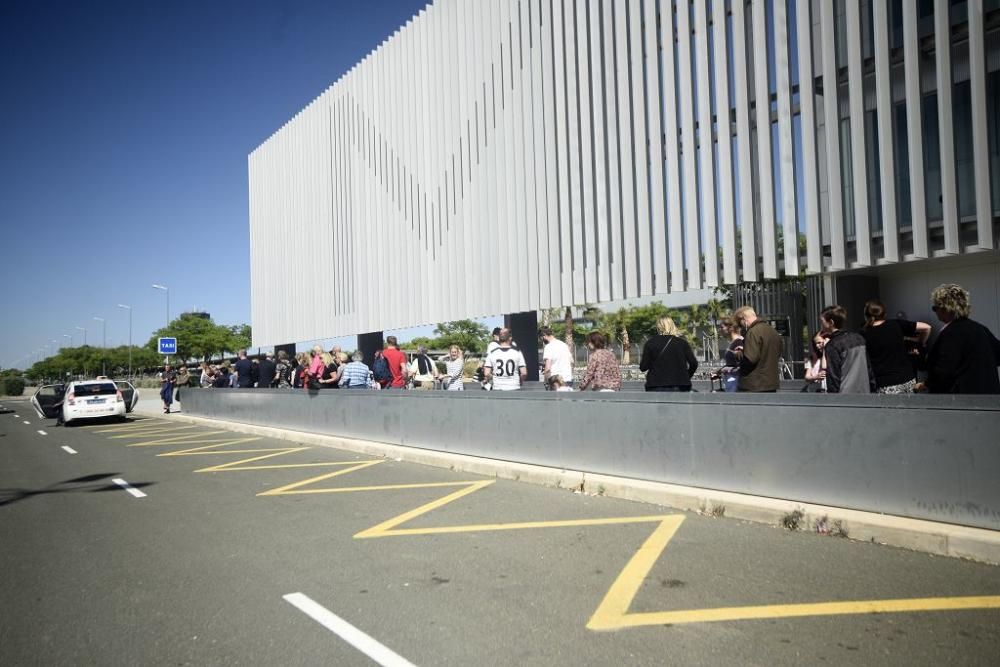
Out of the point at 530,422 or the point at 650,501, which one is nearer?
the point at 650,501

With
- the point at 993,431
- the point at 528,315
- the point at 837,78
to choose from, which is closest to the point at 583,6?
the point at 837,78

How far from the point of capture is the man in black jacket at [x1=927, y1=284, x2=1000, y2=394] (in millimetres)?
5316

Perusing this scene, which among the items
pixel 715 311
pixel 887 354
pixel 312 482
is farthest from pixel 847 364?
pixel 715 311

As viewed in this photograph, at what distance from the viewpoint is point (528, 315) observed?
18797 millimetres

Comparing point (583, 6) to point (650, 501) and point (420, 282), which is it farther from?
point (650, 501)

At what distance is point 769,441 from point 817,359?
319 cm

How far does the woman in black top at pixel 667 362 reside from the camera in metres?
7.88

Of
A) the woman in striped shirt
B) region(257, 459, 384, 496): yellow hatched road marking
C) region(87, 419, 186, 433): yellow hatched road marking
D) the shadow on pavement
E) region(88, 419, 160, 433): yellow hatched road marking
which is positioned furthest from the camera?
region(88, 419, 160, 433): yellow hatched road marking

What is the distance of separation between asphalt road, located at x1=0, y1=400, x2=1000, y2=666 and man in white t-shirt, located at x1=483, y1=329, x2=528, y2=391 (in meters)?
2.87

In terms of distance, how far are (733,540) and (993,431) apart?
1982mm

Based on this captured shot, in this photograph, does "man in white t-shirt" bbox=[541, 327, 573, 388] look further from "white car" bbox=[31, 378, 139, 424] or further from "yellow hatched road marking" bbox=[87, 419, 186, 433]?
"white car" bbox=[31, 378, 139, 424]

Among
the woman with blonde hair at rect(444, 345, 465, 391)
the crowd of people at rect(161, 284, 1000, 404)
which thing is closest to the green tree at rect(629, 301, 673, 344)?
the woman with blonde hair at rect(444, 345, 465, 391)

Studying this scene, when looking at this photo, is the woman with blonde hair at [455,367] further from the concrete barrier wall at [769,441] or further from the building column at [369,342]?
the building column at [369,342]

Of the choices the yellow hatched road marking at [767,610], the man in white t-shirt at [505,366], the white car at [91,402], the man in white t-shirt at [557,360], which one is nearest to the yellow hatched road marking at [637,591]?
the yellow hatched road marking at [767,610]
